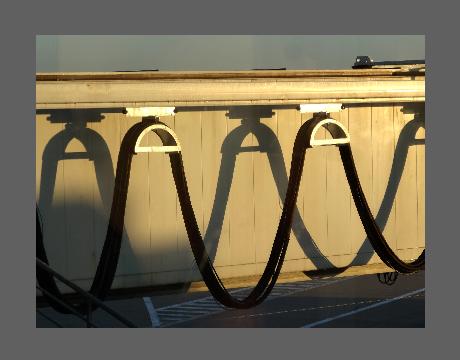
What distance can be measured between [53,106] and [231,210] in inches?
99.1

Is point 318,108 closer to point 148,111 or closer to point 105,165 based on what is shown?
point 148,111

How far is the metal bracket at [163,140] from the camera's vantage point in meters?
11.9

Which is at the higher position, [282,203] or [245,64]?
[245,64]

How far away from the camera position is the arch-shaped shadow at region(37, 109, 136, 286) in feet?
38.8

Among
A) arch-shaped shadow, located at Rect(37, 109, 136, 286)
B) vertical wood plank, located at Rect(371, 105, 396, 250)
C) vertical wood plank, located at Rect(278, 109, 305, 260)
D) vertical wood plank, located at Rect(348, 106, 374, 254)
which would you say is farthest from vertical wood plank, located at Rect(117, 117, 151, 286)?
vertical wood plank, located at Rect(371, 105, 396, 250)

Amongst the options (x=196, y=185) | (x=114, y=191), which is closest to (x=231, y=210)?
(x=196, y=185)

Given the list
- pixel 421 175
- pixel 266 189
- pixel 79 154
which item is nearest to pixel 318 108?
pixel 266 189

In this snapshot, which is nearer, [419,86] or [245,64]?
[245,64]

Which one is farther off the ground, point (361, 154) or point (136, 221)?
point (361, 154)

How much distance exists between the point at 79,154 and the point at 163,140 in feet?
3.05

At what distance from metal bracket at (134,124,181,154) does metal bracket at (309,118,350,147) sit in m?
1.68

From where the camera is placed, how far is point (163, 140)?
12133 millimetres

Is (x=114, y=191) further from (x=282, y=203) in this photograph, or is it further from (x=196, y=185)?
(x=282, y=203)

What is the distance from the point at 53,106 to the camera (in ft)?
38.2
